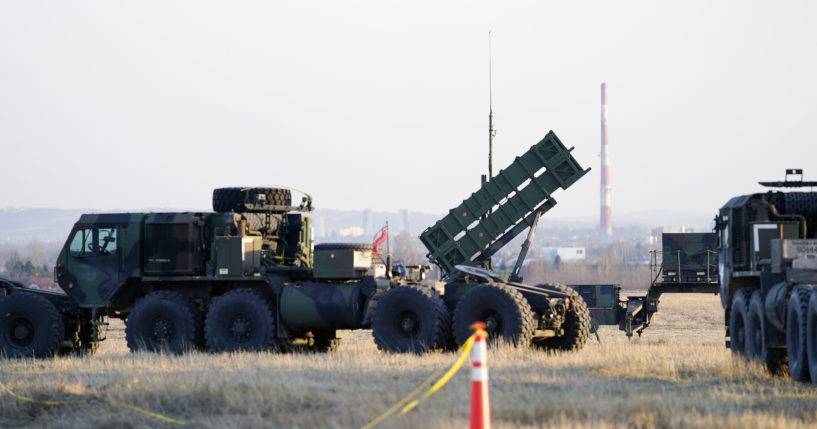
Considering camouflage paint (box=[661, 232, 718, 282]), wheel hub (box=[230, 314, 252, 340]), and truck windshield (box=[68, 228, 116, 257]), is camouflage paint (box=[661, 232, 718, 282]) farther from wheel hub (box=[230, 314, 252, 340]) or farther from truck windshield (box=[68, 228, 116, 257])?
truck windshield (box=[68, 228, 116, 257])

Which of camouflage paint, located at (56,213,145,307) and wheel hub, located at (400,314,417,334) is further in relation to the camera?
camouflage paint, located at (56,213,145,307)

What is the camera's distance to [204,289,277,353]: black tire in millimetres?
22078

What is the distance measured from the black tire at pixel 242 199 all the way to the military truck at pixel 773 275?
8.72 metres

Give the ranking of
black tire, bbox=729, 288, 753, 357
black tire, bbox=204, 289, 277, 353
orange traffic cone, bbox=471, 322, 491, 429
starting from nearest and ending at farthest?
1. orange traffic cone, bbox=471, 322, 491, 429
2. black tire, bbox=729, 288, 753, 357
3. black tire, bbox=204, 289, 277, 353

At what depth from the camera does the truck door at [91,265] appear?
76.1ft

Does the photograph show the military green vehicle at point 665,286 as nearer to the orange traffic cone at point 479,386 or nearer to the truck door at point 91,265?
the truck door at point 91,265

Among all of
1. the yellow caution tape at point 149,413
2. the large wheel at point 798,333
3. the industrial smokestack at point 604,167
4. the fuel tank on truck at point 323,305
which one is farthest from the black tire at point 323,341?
the industrial smokestack at point 604,167

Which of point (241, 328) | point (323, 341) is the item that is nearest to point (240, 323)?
point (241, 328)

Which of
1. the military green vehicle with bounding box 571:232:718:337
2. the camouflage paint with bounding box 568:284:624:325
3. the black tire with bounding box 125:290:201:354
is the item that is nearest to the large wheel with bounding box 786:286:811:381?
the black tire with bounding box 125:290:201:354

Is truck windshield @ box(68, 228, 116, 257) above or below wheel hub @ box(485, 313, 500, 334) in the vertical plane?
above

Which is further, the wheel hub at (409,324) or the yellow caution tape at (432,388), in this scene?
the wheel hub at (409,324)

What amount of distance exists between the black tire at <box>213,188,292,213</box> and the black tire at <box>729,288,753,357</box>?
30.6ft

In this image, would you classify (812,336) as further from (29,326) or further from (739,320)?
(29,326)

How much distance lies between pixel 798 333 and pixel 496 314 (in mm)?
6123
